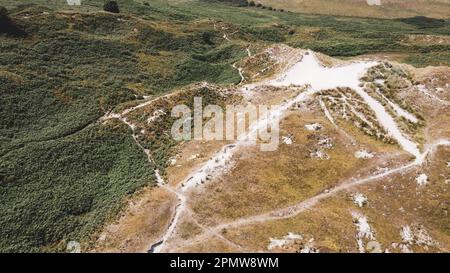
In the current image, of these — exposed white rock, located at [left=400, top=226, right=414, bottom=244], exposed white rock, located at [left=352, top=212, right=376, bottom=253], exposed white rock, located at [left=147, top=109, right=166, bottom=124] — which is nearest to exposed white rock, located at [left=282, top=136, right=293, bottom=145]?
exposed white rock, located at [left=352, top=212, right=376, bottom=253]

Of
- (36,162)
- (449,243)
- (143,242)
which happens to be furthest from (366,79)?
(36,162)

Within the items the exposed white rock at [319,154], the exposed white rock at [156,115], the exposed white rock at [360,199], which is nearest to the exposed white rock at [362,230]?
the exposed white rock at [360,199]

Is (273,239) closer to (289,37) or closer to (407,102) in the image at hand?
(407,102)

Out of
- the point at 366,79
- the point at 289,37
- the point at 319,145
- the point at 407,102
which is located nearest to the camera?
the point at 319,145

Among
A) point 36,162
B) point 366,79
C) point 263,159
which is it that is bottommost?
point 36,162

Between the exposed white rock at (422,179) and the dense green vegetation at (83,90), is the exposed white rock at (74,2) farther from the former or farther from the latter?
the exposed white rock at (422,179)

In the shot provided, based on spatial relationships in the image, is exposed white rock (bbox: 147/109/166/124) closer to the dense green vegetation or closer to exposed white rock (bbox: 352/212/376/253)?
the dense green vegetation

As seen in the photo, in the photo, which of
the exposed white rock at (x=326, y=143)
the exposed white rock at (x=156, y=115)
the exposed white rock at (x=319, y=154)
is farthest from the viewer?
the exposed white rock at (x=156, y=115)

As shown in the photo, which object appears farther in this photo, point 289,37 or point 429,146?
point 289,37
